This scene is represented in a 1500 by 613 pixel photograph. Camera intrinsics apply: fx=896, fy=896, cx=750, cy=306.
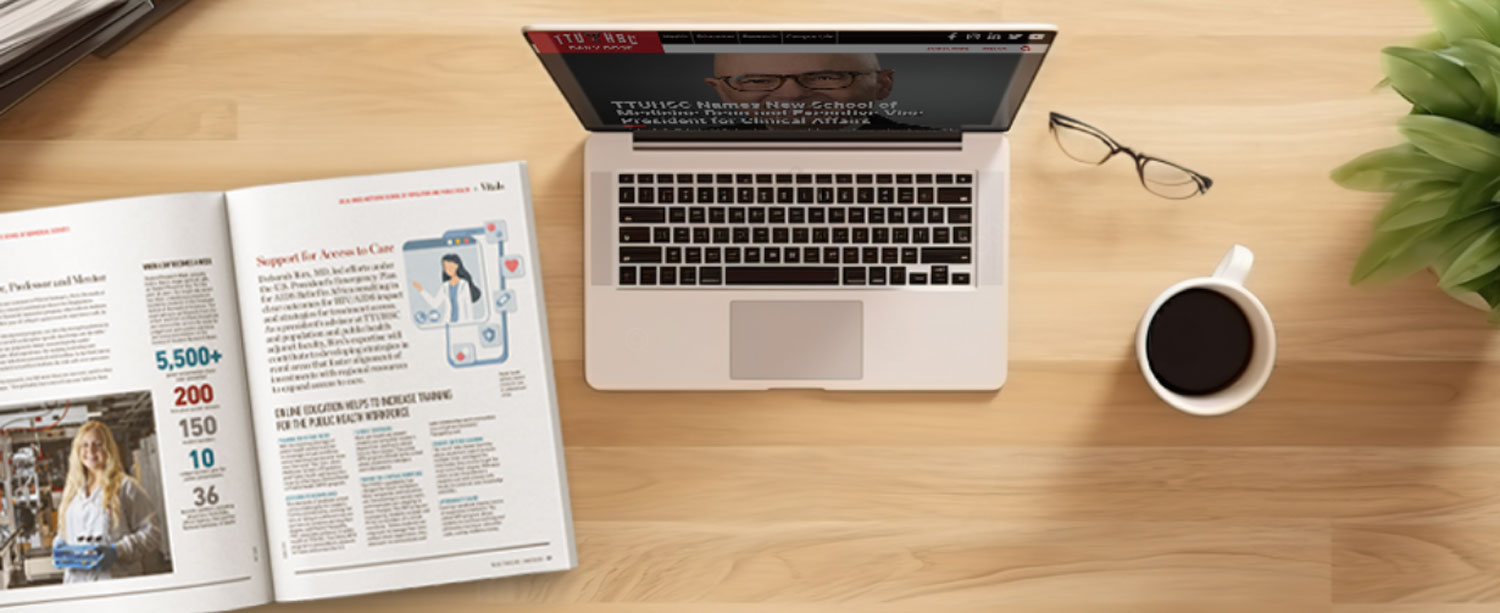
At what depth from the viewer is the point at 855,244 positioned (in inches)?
32.5

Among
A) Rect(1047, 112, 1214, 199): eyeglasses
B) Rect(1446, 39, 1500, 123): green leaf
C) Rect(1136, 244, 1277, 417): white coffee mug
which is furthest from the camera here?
Rect(1047, 112, 1214, 199): eyeglasses

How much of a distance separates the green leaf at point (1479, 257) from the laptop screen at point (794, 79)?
1.12ft

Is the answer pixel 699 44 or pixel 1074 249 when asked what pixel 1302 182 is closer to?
pixel 1074 249

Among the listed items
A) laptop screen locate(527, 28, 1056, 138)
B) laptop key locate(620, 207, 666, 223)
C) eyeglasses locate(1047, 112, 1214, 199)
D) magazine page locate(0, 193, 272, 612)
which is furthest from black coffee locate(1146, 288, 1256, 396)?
magazine page locate(0, 193, 272, 612)

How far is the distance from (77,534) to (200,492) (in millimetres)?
123

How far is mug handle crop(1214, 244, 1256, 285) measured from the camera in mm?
756

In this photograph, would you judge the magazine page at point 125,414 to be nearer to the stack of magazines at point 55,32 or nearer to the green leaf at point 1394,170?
the stack of magazines at point 55,32

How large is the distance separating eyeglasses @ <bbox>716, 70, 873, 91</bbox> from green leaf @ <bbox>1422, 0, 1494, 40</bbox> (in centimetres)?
41

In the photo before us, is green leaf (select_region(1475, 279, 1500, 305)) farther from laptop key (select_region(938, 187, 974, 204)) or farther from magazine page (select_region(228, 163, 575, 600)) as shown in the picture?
magazine page (select_region(228, 163, 575, 600))

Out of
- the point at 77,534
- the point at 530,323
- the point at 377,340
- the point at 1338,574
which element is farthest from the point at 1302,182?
the point at 77,534

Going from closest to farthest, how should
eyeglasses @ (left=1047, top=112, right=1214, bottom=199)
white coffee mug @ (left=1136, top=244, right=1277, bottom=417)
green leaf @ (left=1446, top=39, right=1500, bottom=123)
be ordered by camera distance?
green leaf @ (left=1446, top=39, right=1500, bottom=123) → white coffee mug @ (left=1136, top=244, right=1277, bottom=417) → eyeglasses @ (left=1047, top=112, right=1214, bottom=199)

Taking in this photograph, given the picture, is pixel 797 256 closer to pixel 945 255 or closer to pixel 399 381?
pixel 945 255

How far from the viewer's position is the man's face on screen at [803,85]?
2.17 feet

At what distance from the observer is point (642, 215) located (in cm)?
83
